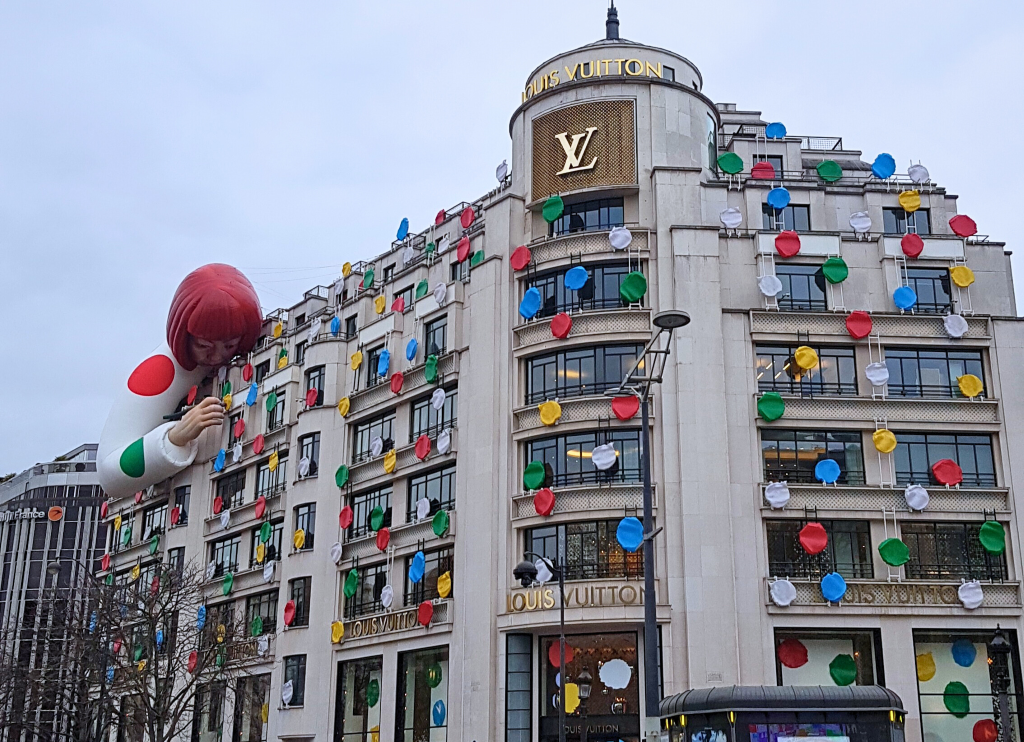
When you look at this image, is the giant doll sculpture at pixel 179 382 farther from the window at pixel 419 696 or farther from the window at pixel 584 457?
the window at pixel 584 457

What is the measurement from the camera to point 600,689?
43188mm

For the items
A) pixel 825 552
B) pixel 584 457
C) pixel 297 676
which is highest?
pixel 584 457

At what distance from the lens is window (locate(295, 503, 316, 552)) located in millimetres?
56375

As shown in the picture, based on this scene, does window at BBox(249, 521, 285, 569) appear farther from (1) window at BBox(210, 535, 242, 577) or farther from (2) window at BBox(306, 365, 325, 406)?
(2) window at BBox(306, 365, 325, 406)

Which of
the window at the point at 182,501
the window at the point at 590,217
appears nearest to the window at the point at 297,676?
the window at the point at 182,501

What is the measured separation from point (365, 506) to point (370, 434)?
341 cm

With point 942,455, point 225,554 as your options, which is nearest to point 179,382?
point 225,554

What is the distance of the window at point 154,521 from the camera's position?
70.1 m

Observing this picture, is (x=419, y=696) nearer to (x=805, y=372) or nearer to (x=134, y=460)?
(x=805, y=372)

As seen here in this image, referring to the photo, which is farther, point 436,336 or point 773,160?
point 773,160

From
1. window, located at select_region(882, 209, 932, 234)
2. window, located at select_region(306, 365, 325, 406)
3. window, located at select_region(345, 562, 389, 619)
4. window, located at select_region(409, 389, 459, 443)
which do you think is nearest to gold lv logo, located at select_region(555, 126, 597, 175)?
window, located at select_region(409, 389, 459, 443)

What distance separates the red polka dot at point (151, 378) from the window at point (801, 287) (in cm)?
3679

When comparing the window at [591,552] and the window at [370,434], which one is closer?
the window at [591,552]

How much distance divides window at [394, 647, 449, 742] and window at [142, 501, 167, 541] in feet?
82.8
